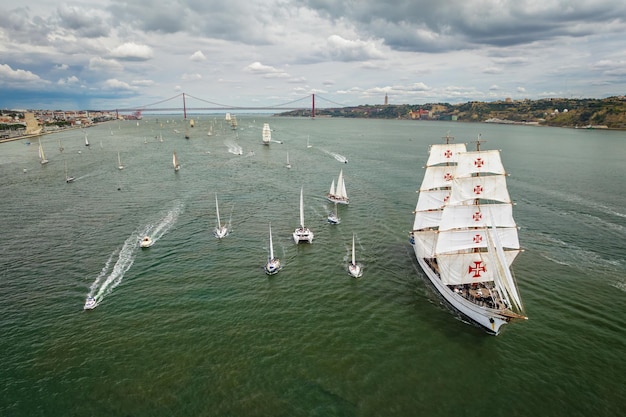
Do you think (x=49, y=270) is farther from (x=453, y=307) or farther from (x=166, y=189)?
(x=453, y=307)

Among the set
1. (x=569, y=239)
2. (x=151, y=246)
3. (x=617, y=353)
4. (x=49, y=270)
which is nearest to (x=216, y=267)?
(x=151, y=246)

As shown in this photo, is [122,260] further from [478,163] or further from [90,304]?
[478,163]

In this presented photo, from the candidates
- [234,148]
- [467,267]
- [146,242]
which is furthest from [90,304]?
[234,148]

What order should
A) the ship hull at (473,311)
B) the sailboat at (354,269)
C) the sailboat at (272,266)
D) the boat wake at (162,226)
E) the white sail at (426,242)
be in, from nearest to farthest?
the ship hull at (473,311) < the sailboat at (354,269) < the sailboat at (272,266) < the white sail at (426,242) < the boat wake at (162,226)

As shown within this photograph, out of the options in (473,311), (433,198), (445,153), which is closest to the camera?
(473,311)

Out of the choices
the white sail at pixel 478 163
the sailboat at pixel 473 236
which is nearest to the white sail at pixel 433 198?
the sailboat at pixel 473 236

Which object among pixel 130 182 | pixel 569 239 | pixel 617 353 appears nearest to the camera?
pixel 617 353

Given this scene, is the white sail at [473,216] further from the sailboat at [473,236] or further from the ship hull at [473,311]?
the ship hull at [473,311]

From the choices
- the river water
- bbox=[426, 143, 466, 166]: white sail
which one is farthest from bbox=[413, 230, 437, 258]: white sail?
bbox=[426, 143, 466, 166]: white sail
